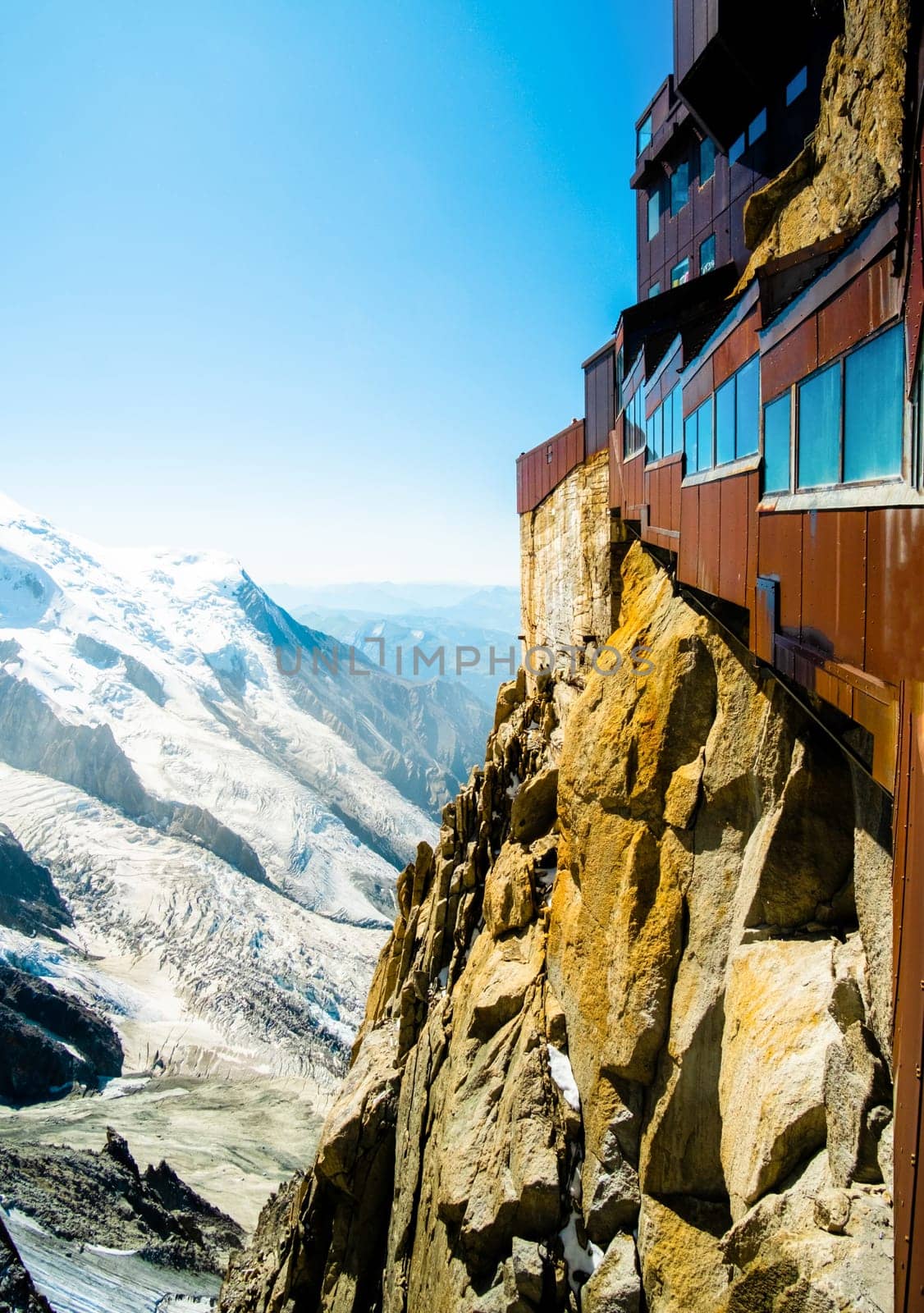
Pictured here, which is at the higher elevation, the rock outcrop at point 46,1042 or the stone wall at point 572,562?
the stone wall at point 572,562

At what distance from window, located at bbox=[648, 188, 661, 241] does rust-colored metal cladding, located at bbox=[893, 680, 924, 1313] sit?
21.9 meters

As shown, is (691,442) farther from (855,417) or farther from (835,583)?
(835,583)

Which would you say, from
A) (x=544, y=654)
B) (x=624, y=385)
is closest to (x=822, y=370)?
(x=624, y=385)

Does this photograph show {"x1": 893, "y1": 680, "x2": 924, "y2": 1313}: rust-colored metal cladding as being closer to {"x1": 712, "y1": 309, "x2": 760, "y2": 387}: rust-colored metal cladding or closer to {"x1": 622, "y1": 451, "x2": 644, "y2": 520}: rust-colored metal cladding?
{"x1": 712, "y1": 309, "x2": 760, "y2": 387}: rust-colored metal cladding

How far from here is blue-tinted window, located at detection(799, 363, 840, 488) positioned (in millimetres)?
4039

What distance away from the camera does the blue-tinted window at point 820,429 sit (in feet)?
13.3

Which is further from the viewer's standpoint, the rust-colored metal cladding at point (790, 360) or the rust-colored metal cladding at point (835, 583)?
the rust-colored metal cladding at point (790, 360)

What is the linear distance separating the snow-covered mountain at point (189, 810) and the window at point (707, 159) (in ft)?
230

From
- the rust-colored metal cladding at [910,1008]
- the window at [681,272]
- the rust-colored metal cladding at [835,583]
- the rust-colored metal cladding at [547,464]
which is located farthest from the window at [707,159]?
the rust-colored metal cladding at [910,1008]

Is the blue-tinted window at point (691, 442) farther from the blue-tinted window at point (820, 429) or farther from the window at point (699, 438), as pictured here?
the blue-tinted window at point (820, 429)

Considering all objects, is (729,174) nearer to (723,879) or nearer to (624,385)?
(624,385)

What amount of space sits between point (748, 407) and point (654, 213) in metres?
18.9

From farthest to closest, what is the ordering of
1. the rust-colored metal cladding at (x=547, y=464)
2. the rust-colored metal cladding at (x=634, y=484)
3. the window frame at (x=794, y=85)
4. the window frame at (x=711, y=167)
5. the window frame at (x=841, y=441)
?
1. the rust-colored metal cladding at (x=547, y=464)
2. the window frame at (x=711, y=167)
3. the window frame at (x=794, y=85)
4. the rust-colored metal cladding at (x=634, y=484)
5. the window frame at (x=841, y=441)

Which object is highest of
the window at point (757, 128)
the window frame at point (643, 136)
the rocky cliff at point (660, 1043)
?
the window frame at point (643, 136)
